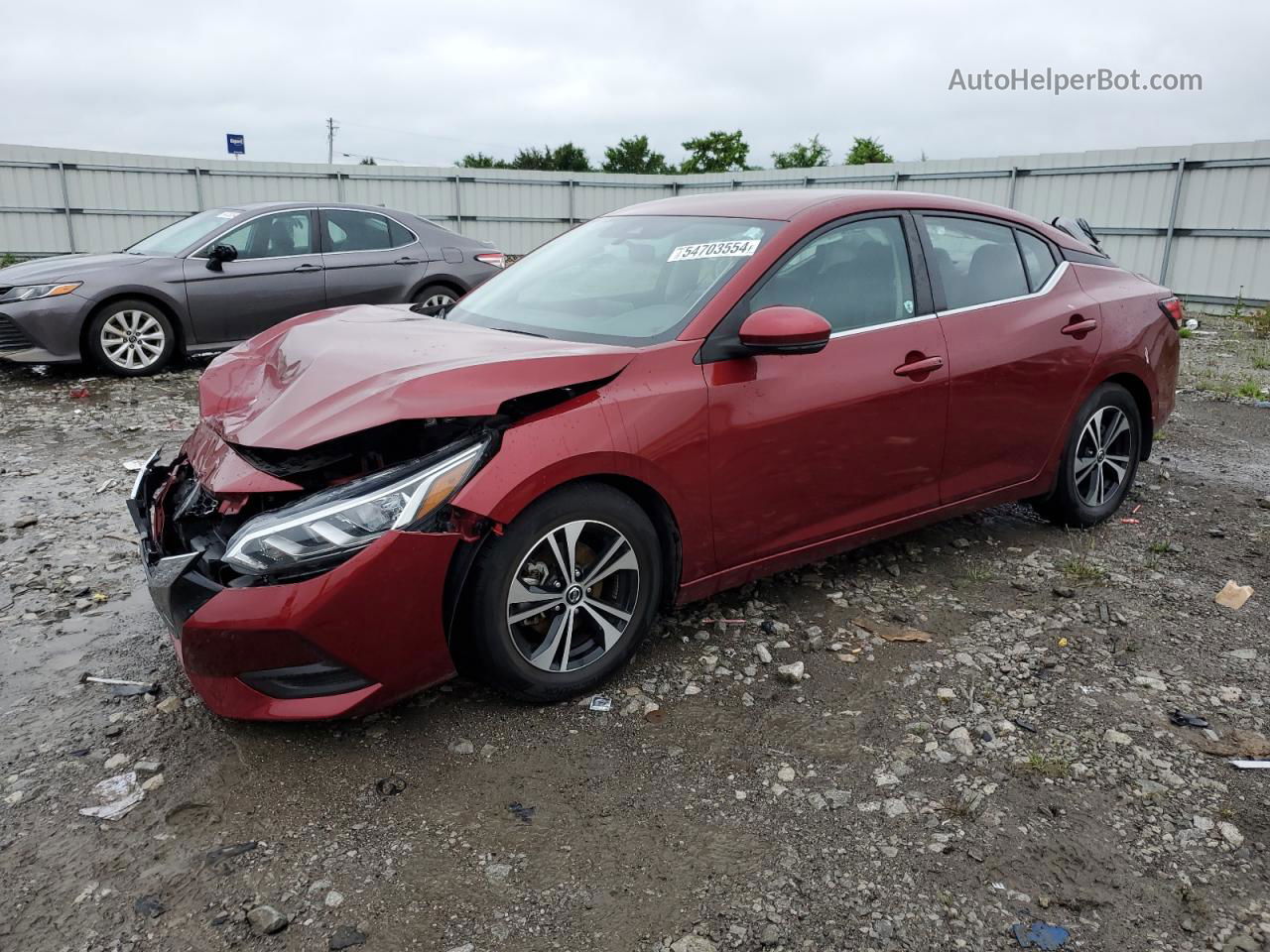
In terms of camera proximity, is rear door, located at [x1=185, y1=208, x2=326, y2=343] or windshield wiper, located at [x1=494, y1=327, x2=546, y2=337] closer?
windshield wiper, located at [x1=494, y1=327, x2=546, y2=337]

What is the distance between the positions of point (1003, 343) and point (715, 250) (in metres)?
1.38

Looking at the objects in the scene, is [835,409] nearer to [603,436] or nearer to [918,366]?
[918,366]

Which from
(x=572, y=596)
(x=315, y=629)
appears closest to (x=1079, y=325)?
(x=572, y=596)

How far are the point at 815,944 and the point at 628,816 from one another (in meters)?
0.63

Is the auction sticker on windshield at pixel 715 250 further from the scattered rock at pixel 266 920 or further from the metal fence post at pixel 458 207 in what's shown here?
the metal fence post at pixel 458 207

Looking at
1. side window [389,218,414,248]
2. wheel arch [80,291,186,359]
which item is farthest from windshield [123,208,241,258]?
side window [389,218,414,248]

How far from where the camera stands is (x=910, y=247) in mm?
3928

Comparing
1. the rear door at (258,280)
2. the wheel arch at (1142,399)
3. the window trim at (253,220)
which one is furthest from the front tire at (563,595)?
the window trim at (253,220)

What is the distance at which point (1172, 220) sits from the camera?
1516 cm

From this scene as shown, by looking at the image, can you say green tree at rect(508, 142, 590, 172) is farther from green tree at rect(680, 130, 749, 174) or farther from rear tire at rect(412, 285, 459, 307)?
rear tire at rect(412, 285, 459, 307)

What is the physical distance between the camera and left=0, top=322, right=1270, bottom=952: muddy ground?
2246 millimetres

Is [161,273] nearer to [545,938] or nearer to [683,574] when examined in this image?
[683,574]

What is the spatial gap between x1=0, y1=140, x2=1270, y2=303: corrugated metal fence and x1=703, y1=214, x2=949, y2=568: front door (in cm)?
1339

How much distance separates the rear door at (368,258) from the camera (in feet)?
29.8
